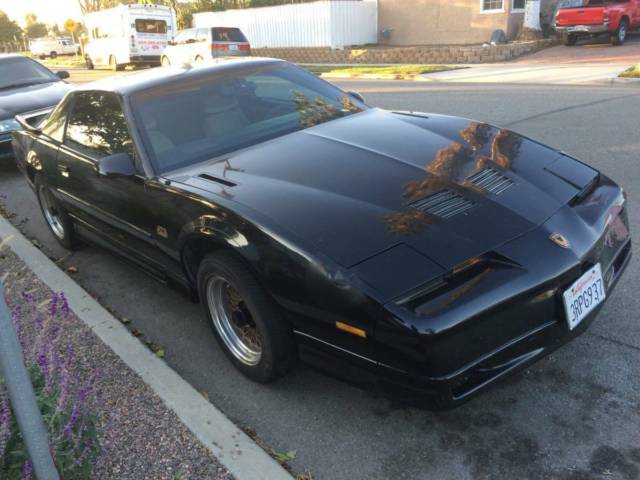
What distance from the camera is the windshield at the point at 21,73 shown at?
917 centimetres

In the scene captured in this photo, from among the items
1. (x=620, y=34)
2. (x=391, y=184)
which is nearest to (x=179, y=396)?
(x=391, y=184)

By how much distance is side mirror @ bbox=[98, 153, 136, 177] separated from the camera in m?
3.41

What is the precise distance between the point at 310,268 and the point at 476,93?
9771 millimetres

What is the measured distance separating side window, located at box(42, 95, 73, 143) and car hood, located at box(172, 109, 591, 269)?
1.84m

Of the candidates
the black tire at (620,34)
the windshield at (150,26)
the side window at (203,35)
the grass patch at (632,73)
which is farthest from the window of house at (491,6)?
the windshield at (150,26)

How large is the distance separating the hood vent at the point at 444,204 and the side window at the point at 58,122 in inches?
124

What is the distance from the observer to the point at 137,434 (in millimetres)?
2686

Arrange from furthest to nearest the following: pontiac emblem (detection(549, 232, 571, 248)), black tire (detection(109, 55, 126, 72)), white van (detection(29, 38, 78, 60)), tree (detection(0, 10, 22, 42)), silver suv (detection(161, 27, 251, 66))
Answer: tree (detection(0, 10, 22, 42)) < white van (detection(29, 38, 78, 60)) < black tire (detection(109, 55, 126, 72)) < silver suv (detection(161, 27, 251, 66)) < pontiac emblem (detection(549, 232, 571, 248))

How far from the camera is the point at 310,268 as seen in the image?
2422 millimetres

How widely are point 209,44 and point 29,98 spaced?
529 inches

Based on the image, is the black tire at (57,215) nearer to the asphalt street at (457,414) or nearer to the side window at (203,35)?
the asphalt street at (457,414)

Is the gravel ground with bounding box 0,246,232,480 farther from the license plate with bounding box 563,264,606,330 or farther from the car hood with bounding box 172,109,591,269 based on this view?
the license plate with bounding box 563,264,606,330

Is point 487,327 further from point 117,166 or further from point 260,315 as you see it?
point 117,166

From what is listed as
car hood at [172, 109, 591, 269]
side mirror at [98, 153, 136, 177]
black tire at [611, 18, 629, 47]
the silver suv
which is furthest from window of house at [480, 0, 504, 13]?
side mirror at [98, 153, 136, 177]
